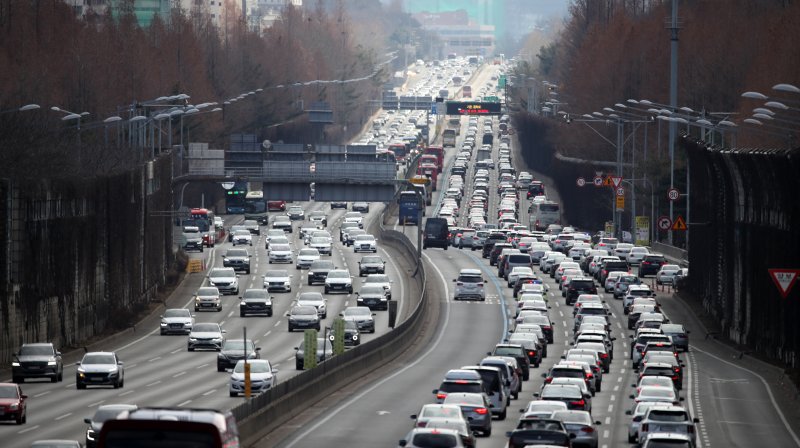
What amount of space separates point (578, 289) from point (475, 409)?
4912cm

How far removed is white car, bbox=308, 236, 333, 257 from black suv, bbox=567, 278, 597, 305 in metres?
27.6

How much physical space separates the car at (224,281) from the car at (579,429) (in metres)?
56.5

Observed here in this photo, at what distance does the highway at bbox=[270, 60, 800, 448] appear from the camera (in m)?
43.9

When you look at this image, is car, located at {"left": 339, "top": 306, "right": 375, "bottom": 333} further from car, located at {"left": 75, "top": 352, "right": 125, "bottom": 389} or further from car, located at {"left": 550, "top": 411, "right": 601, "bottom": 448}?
car, located at {"left": 550, "top": 411, "right": 601, "bottom": 448}

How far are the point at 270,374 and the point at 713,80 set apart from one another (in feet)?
270

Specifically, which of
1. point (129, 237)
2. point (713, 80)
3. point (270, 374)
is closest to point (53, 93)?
point (129, 237)

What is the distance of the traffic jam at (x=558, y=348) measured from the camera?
38.8 m

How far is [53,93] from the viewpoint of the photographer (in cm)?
11981

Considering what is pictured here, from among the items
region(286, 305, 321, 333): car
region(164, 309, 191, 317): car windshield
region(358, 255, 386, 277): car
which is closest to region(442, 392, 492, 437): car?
region(286, 305, 321, 333): car

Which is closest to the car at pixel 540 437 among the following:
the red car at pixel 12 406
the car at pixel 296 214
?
the red car at pixel 12 406

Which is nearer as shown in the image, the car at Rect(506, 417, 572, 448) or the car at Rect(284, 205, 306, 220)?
the car at Rect(506, 417, 572, 448)

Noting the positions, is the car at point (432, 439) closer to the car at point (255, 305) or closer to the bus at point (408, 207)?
the car at point (255, 305)

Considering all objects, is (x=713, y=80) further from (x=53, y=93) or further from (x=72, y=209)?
(x=72, y=209)

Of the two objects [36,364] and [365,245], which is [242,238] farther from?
[36,364]
